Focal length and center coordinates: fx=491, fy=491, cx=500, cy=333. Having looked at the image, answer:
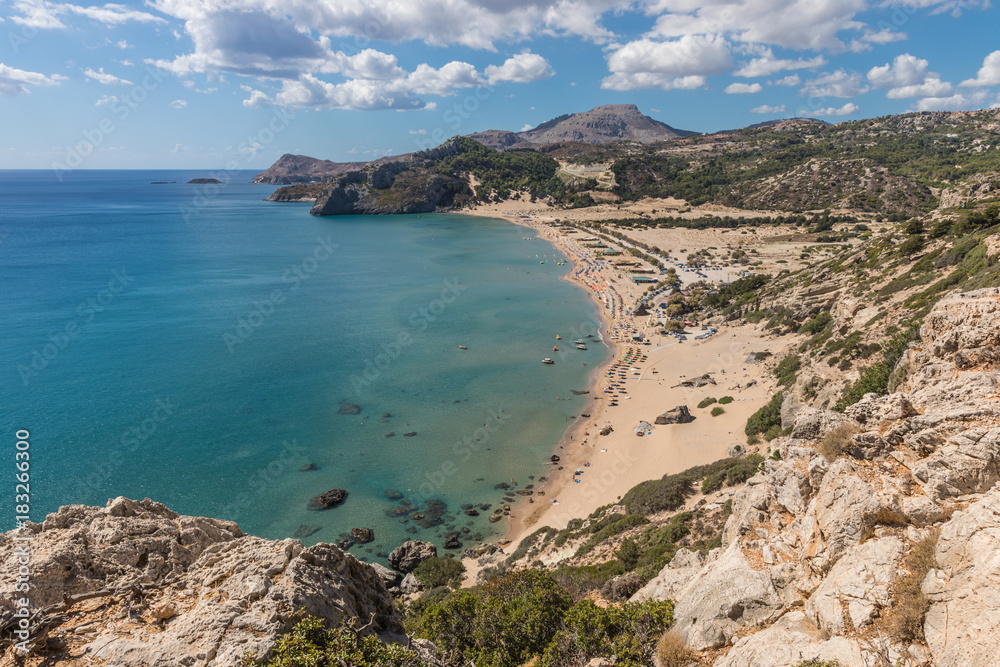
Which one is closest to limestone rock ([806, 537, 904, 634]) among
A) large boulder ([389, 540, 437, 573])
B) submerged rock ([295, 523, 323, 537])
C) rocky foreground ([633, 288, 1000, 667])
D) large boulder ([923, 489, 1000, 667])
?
rocky foreground ([633, 288, 1000, 667])

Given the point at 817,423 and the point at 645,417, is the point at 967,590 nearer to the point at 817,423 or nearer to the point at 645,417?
the point at 817,423

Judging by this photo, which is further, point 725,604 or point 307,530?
point 307,530

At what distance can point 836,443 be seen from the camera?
12.1 meters

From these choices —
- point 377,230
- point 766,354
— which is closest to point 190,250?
point 377,230

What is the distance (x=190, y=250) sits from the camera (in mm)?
103750

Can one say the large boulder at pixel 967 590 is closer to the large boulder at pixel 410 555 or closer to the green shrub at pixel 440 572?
the green shrub at pixel 440 572

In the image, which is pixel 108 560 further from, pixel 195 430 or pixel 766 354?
pixel 766 354

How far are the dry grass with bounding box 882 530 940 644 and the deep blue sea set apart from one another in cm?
2182

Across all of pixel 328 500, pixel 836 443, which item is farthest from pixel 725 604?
pixel 328 500

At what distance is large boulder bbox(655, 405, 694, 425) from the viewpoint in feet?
113

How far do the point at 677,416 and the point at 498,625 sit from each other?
25189mm

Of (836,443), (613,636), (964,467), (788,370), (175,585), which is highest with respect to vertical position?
(964,467)

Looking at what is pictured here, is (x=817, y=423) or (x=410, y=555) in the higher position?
(x=817, y=423)

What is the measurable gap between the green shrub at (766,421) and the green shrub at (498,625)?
18.3 meters
